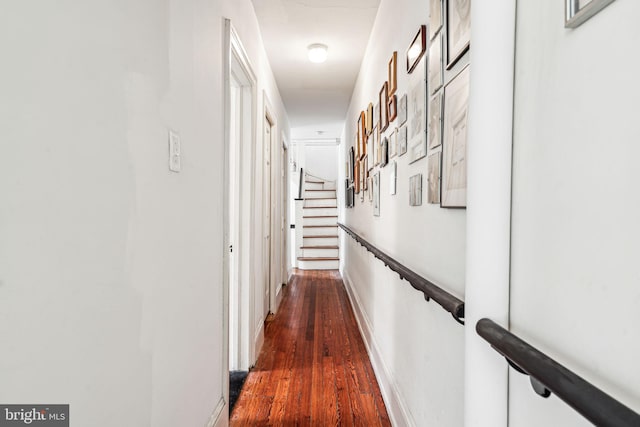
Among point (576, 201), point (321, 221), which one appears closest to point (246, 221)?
point (576, 201)

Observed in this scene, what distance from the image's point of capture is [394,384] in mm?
1865

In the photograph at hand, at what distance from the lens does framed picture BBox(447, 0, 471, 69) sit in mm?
955

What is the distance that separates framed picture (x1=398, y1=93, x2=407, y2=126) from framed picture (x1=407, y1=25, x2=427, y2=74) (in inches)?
5.6

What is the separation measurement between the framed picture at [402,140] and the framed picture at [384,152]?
1.24 feet

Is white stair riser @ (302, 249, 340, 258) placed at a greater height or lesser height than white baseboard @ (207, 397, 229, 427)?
greater

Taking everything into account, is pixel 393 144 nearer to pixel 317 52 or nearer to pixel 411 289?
pixel 411 289

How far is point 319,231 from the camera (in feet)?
23.5

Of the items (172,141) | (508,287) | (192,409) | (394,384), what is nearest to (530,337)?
(508,287)

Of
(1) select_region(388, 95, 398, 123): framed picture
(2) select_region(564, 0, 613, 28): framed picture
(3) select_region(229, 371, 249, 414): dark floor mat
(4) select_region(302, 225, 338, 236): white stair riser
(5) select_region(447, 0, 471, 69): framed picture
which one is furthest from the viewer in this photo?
(4) select_region(302, 225, 338, 236): white stair riser

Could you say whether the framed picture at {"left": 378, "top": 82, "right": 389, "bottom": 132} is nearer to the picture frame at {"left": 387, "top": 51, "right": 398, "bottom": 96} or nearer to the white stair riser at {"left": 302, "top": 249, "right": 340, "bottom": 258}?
the picture frame at {"left": 387, "top": 51, "right": 398, "bottom": 96}

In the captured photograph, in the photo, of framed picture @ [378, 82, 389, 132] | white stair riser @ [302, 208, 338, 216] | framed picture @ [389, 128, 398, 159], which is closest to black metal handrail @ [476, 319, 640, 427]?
framed picture @ [389, 128, 398, 159]

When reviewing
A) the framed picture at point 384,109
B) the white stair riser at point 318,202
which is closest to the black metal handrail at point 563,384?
the framed picture at point 384,109

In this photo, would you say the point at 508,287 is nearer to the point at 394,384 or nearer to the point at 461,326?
the point at 461,326

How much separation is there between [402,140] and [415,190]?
0.35 meters
